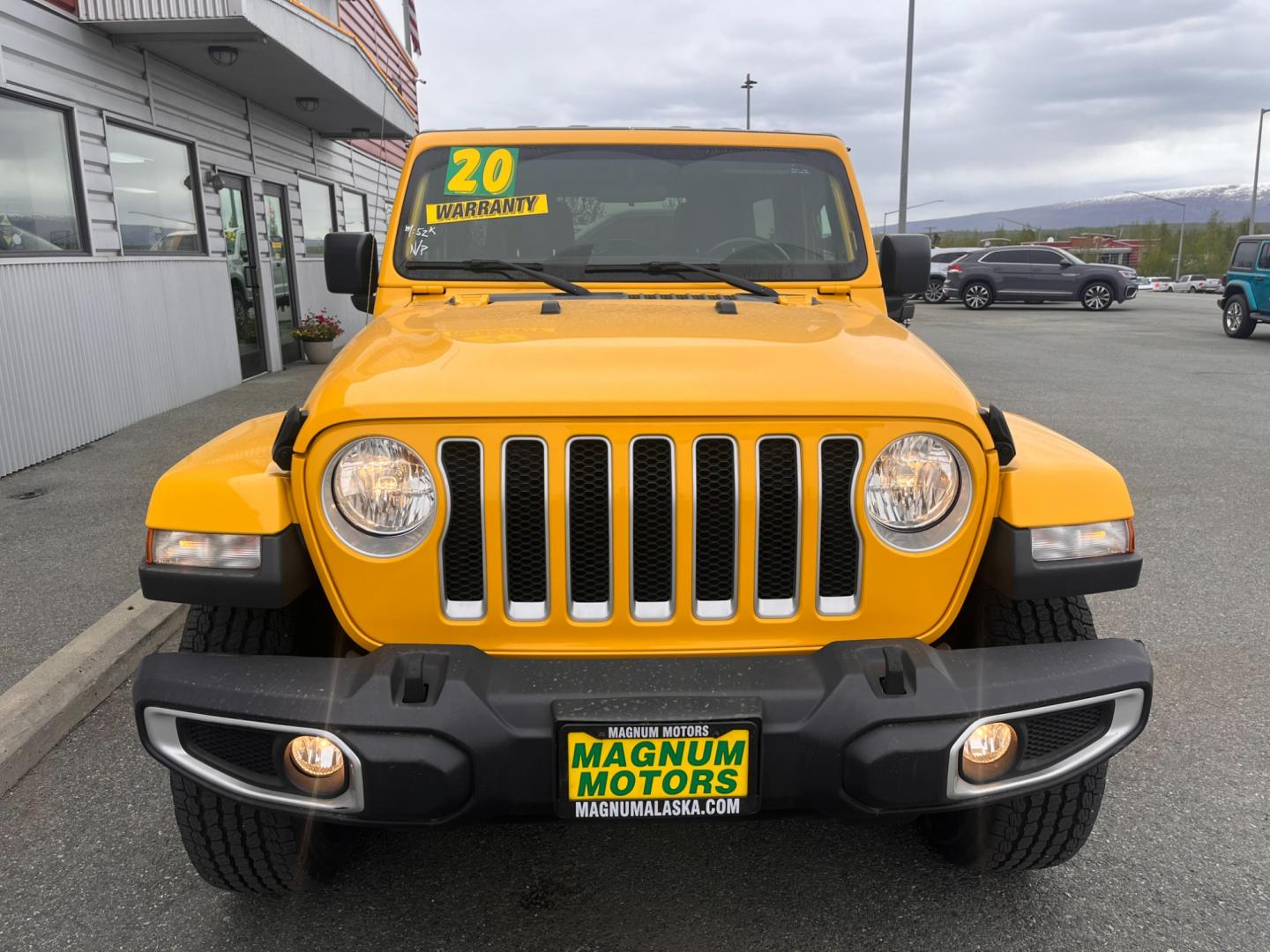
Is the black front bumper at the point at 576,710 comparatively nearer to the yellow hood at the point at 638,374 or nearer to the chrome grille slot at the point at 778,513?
the chrome grille slot at the point at 778,513

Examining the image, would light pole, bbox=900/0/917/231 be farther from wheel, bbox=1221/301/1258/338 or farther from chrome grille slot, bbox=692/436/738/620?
chrome grille slot, bbox=692/436/738/620

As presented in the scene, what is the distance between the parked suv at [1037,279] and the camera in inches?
957

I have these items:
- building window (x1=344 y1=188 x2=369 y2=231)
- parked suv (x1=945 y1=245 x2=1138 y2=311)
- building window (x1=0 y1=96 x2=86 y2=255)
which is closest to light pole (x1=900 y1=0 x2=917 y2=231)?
parked suv (x1=945 y1=245 x2=1138 y2=311)

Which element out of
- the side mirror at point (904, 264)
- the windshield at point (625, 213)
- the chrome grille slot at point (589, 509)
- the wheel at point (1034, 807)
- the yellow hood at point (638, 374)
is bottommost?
the wheel at point (1034, 807)

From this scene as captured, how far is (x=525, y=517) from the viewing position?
6.23 feet

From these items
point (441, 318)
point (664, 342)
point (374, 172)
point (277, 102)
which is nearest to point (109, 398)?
point (277, 102)

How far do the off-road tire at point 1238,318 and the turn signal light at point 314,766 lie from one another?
18.9 m

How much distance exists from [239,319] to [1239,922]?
10574 millimetres

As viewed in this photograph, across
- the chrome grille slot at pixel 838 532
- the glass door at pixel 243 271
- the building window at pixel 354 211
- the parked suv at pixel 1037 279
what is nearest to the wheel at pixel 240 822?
the chrome grille slot at pixel 838 532

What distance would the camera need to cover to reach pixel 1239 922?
222 cm

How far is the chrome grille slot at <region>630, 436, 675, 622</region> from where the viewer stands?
189 centimetres

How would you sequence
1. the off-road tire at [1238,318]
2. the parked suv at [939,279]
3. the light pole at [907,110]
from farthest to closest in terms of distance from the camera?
the parked suv at [939,279] < the light pole at [907,110] < the off-road tire at [1238,318]

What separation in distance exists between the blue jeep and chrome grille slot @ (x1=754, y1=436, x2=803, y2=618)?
58.2 feet

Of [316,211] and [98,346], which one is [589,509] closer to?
[98,346]
